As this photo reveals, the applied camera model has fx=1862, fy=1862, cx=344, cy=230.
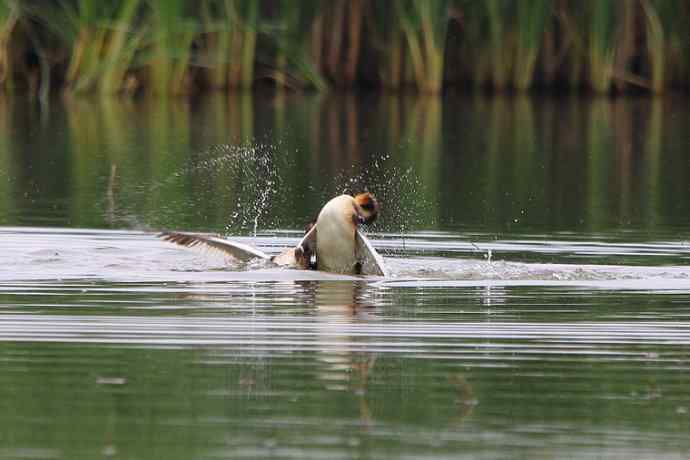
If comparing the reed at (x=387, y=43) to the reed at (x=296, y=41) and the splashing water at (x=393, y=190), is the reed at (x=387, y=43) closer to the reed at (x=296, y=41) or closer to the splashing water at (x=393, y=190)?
the reed at (x=296, y=41)

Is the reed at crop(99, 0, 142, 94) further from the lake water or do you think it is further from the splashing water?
the splashing water

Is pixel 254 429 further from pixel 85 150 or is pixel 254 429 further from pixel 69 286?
pixel 85 150

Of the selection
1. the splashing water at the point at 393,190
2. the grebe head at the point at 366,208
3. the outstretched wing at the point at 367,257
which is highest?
the grebe head at the point at 366,208

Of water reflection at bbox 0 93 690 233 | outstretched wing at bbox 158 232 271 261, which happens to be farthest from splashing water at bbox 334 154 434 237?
outstretched wing at bbox 158 232 271 261

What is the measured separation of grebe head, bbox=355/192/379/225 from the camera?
1072cm

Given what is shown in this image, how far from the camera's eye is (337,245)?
1088 cm

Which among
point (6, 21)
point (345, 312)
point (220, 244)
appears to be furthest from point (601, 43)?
point (345, 312)

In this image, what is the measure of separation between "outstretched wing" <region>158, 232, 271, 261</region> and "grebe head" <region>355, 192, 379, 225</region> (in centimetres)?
81

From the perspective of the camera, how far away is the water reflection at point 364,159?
50.4 feet

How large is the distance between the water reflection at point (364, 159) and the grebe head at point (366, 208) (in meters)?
1.51

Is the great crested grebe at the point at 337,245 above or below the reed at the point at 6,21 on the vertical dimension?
below

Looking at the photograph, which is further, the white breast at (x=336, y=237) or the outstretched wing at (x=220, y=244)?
the outstretched wing at (x=220, y=244)

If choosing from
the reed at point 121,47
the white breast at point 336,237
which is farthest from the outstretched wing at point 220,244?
the reed at point 121,47

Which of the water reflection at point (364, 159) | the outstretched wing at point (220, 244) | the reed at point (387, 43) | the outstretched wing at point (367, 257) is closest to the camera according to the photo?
the outstretched wing at point (367, 257)
